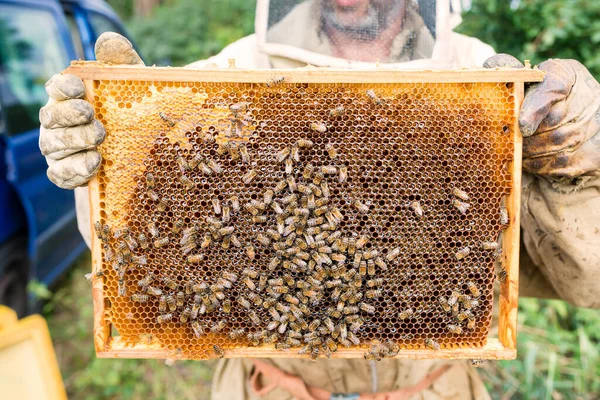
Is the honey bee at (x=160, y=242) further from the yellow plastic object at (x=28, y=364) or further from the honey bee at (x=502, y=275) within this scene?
the honey bee at (x=502, y=275)

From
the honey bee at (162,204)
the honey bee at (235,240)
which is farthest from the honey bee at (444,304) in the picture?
the honey bee at (162,204)

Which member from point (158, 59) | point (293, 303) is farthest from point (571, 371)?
point (158, 59)

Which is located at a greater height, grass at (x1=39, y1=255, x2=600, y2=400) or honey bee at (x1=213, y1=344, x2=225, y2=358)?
honey bee at (x1=213, y1=344, x2=225, y2=358)

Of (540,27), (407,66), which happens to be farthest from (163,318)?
(540,27)

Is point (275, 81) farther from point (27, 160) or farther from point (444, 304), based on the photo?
point (27, 160)

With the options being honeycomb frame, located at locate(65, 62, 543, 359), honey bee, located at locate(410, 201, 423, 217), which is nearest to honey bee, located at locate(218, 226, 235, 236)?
honeycomb frame, located at locate(65, 62, 543, 359)

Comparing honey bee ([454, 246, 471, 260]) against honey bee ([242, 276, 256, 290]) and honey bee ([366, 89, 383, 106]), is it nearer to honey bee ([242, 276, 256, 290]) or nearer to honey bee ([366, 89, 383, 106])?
honey bee ([366, 89, 383, 106])

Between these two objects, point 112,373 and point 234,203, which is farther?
point 112,373
